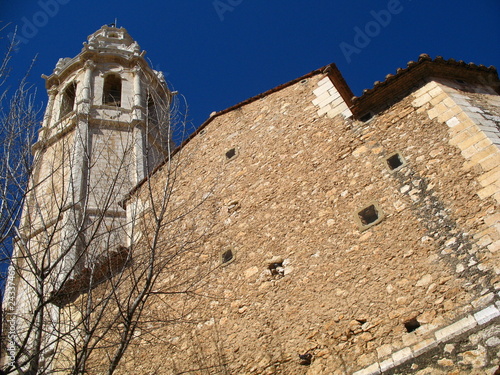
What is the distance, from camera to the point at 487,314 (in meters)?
4.80

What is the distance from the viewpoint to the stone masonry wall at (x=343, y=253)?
5.26 metres

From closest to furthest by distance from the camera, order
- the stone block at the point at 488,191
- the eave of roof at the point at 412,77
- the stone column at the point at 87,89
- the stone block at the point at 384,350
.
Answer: the stone block at the point at 384,350
the stone block at the point at 488,191
the eave of roof at the point at 412,77
the stone column at the point at 87,89

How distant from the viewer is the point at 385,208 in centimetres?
629

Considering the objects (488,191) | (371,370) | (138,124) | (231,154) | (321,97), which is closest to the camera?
(371,370)

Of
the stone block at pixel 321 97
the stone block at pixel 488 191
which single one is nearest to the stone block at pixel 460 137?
the stone block at pixel 488 191

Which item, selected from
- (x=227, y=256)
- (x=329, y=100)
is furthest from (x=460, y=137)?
(x=227, y=256)

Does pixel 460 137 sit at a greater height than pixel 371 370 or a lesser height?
greater

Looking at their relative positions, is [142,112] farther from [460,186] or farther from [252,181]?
[460,186]

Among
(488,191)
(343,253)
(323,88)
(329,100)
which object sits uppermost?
(323,88)

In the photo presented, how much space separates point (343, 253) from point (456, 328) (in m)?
1.68

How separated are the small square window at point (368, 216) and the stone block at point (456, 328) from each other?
5.31 ft

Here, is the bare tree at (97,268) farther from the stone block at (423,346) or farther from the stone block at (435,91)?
the stone block at (435,91)

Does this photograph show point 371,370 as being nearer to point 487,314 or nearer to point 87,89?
point 487,314

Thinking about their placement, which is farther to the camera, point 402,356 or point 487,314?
point 402,356
